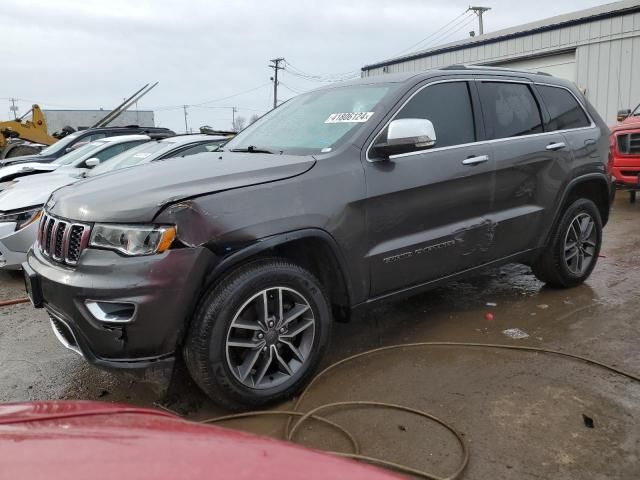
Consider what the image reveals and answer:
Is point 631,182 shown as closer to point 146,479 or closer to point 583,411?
point 583,411

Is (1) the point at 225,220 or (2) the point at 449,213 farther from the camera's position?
(2) the point at 449,213

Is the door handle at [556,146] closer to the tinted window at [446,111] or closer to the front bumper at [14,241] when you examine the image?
the tinted window at [446,111]

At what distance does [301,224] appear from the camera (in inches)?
114

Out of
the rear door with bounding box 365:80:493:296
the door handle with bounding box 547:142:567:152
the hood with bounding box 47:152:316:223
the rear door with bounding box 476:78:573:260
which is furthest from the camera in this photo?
the door handle with bounding box 547:142:567:152

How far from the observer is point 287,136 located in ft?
12.0

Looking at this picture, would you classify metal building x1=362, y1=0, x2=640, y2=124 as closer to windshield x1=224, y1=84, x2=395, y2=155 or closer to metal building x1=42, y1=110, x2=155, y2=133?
windshield x1=224, y1=84, x2=395, y2=155

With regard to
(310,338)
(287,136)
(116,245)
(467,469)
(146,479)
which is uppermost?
(287,136)

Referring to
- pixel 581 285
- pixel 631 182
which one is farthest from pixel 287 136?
pixel 631 182

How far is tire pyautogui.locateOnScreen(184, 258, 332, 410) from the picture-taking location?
2643mm

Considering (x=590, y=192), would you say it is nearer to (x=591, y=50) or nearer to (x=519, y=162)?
(x=519, y=162)

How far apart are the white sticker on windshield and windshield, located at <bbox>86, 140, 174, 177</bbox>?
11.8ft

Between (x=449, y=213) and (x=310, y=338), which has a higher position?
(x=449, y=213)

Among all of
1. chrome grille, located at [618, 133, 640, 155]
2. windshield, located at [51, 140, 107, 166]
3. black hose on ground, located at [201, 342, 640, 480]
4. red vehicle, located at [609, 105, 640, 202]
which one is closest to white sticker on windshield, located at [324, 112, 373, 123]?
black hose on ground, located at [201, 342, 640, 480]

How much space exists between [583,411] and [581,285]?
2411 mm
